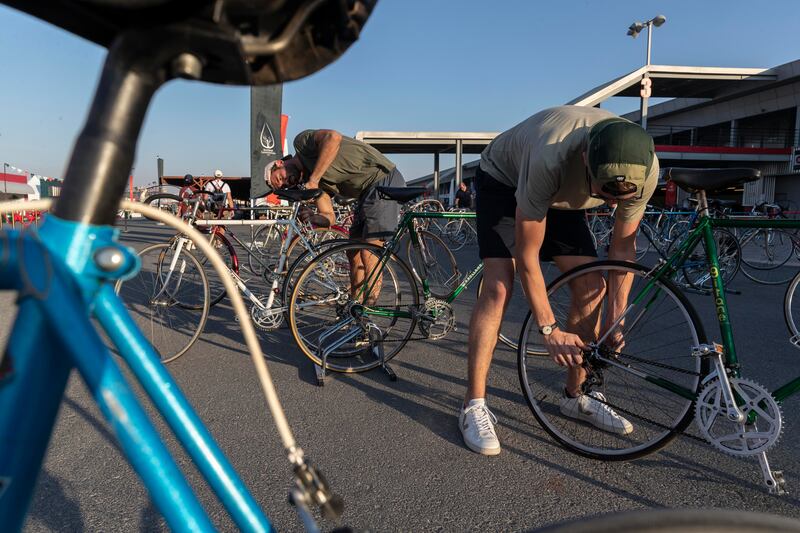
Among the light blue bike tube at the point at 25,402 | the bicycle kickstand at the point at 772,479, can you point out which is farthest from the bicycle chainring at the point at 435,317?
the light blue bike tube at the point at 25,402

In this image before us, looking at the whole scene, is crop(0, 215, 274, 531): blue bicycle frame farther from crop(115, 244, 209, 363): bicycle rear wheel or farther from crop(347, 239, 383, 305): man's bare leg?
crop(115, 244, 209, 363): bicycle rear wheel

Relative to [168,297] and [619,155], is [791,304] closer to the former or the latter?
[619,155]

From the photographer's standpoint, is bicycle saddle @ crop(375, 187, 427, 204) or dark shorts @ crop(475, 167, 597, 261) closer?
dark shorts @ crop(475, 167, 597, 261)

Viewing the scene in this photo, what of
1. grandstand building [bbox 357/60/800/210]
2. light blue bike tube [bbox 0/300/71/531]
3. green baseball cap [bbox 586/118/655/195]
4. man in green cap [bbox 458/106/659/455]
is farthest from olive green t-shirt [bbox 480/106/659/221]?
grandstand building [bbox 357/60/800/210]

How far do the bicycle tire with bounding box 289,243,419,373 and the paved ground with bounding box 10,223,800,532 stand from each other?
271mm

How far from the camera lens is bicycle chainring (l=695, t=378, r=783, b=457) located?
1924 millimetres

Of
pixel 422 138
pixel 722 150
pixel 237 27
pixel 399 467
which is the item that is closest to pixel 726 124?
pixel 722 150

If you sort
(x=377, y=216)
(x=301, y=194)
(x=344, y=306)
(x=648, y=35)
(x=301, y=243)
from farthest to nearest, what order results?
(x=648, y=35) < (x=301, y=243) < (x=377, y=216) < (x=301, y=194) < (x=344, y=306)

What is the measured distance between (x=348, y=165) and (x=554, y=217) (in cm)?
196

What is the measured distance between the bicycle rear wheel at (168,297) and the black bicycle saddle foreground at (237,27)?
316 cm

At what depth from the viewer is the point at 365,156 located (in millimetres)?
4176

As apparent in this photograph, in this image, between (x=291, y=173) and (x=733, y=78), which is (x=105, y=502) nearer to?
(x=291, y=173)

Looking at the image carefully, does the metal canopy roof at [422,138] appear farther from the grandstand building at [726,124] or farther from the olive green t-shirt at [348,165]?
the olive green t-shirt at [348,165]

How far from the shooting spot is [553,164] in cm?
210
